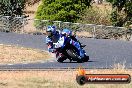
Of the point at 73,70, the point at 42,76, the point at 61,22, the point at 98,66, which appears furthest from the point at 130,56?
the point at 61,22

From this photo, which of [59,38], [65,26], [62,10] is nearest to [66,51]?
[59,38]

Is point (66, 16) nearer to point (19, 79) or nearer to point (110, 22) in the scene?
point (110, 22)

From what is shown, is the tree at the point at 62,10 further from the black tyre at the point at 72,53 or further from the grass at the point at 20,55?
the black tyre at the point at 72,53

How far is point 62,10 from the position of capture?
4384 centimetres

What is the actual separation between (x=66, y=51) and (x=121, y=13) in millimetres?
22248

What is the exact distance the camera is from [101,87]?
1664cm

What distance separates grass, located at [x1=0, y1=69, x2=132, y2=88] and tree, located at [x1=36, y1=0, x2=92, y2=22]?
22348 millimetres

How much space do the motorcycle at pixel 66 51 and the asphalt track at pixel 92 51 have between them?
30 cm

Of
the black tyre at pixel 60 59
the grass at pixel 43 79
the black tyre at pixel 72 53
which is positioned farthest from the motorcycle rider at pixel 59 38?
the grass at pixel 43 79

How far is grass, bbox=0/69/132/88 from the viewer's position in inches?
653

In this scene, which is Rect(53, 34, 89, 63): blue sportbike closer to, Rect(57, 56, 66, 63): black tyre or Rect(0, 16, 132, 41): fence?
Rect(57, 56, 66, 63): black tyre

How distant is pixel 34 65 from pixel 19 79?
17.6 ft

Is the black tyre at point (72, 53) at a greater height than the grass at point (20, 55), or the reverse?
the black tyre at point (72, 53)

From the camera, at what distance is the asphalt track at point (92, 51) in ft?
76.1
